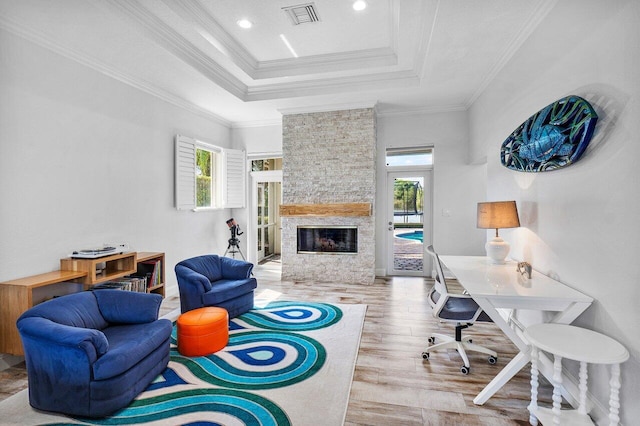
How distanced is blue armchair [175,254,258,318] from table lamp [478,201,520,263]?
2713 mm

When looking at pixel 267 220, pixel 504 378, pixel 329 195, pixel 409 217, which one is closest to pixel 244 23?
pixel 329 195

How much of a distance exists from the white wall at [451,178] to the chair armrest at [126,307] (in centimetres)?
437

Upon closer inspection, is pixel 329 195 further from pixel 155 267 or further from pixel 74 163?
pixel 74 163

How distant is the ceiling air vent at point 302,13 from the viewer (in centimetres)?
295

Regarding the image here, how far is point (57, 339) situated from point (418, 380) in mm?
2482

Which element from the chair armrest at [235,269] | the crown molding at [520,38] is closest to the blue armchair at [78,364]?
the chair armrest at [235,269]

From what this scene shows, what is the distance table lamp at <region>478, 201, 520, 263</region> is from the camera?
2895 millimetres

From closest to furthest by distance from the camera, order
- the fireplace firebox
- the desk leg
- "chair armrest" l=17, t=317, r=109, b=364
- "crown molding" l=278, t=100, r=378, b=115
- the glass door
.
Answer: "chair armrest" l=17, t=317, r=109, b=364 → the desk leg → "crown molding" l=278, t=100, r=378, b=115 → the fireplace firebox → the glass door

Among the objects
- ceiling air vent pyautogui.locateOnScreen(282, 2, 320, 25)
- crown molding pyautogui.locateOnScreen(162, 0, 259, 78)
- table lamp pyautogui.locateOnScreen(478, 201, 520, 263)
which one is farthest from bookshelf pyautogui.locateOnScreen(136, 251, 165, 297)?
table lamp pyautogui.locateOnScreen(478, 201, 520, 263)

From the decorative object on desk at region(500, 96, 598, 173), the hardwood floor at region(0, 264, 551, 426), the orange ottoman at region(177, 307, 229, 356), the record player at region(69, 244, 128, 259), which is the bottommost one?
the hardwood floor at region(0, 264, 551, 426)

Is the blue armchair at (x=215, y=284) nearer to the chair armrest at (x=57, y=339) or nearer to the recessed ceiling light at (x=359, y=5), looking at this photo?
the chair armrest at (x=57, y=339)

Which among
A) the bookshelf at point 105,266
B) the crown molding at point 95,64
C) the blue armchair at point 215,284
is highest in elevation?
the crown molding at point 95,64

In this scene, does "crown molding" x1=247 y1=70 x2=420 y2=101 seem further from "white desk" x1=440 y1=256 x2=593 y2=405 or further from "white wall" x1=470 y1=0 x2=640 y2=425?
"white desk" x1=440 y1=256 x2=593 y2=405

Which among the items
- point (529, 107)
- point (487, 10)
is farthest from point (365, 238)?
point (487, 10)
